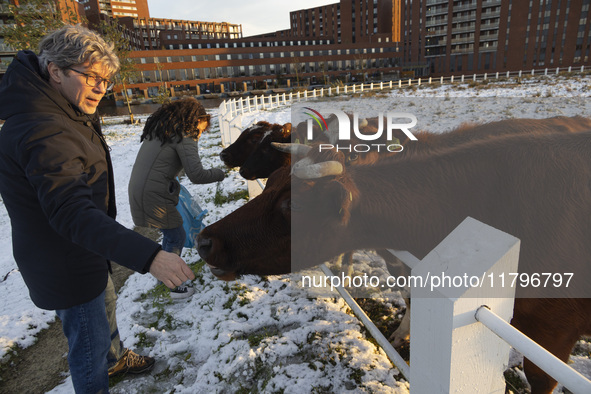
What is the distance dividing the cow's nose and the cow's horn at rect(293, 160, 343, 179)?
30.5 inches

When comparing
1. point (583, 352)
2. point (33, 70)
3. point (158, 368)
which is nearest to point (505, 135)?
point (583, 352)

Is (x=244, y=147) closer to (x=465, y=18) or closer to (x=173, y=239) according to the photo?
(x=173, y=239)

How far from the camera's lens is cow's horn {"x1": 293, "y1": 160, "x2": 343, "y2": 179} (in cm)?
200

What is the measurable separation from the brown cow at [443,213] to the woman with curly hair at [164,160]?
1462 millimetres

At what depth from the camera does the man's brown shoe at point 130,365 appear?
2762mm

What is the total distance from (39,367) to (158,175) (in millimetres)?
2079

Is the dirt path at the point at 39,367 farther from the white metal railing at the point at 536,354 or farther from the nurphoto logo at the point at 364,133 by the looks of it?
the white metal railing at the point at 536,354

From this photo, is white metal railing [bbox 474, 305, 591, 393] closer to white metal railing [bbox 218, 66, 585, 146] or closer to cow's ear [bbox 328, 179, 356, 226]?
cow's ear [bbox 328, 179, 356, 226]

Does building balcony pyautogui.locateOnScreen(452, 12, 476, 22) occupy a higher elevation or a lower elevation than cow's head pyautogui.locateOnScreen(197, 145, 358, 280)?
higher

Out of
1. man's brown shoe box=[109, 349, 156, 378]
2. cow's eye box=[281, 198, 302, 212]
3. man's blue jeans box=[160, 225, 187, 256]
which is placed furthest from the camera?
man's blue jeans box=[160, 225, 187, 256]

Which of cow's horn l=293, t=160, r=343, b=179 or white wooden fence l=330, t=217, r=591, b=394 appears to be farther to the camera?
cow's horn l=293, t=160, r=343, b=179

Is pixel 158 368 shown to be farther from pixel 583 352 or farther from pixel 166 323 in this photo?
pixel 583 352

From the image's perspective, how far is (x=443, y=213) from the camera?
7.01 feet

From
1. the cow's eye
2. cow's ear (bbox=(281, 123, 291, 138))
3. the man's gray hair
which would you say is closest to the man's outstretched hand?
the cow's eye
